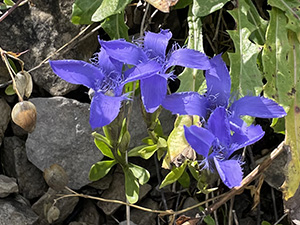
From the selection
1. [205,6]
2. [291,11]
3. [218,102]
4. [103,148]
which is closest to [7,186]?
[103,148]

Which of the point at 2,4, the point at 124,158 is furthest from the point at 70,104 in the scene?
the point at 2,4

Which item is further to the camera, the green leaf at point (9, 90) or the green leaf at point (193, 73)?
the green leaf at point (9, 90)

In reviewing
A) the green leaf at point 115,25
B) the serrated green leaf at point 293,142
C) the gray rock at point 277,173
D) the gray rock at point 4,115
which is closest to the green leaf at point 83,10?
the green leaf at point 115,25

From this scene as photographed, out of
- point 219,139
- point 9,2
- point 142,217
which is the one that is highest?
point 9,2

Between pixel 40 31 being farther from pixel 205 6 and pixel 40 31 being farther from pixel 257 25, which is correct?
pixel 257 25

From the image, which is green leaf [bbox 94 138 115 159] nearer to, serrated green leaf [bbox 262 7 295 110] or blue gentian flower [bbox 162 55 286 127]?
blue gentian flower [bbox 162 55 286 127]

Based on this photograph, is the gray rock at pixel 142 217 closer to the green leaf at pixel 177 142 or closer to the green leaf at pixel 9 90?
the green leaf at pixel 177 142

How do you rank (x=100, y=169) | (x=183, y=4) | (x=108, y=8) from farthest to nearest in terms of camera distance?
(x=183, y=4), (x=100, y=169), (x=108, y=8)
